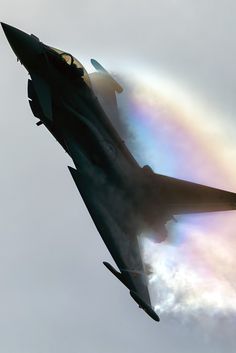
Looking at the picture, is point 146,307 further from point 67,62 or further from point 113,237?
point 67,62

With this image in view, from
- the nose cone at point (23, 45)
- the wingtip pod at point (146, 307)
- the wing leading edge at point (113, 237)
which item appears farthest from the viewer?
the wing leading edge at point (113, 237)

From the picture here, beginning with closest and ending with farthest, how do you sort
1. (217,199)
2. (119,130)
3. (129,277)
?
1. (129,277)
2. (217,199)
3. (119,130)

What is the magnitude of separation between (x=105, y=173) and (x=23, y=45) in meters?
7.25

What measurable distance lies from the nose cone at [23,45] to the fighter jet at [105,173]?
0.14 ft

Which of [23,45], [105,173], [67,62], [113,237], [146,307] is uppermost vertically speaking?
[67,62]

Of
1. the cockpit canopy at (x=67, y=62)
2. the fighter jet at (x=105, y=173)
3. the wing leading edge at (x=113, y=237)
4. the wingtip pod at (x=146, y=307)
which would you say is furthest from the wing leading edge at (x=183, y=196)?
the cockpit canopy at (x=67, y=62)

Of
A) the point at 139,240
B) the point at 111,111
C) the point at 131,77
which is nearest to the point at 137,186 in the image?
the point at 139,240

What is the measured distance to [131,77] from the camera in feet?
131

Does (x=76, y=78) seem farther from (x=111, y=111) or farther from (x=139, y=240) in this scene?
(x=139, y=240)

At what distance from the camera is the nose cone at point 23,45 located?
3067 cm

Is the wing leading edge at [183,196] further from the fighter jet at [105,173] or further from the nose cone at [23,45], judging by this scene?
the nose cone at [23,45]

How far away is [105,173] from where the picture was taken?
111 ft

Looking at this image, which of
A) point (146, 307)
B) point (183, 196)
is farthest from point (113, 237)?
point (183, 196)

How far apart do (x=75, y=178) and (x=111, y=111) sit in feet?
20.9
